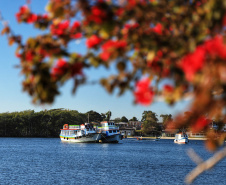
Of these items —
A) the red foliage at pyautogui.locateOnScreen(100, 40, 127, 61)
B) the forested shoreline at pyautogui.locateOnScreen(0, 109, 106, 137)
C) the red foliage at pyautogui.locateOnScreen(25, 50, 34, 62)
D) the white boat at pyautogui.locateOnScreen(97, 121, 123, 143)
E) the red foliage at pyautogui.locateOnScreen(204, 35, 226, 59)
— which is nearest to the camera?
the red foliage at pyautogui.locateOnScreen(204, 35, 226, 59)

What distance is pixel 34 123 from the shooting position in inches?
6890

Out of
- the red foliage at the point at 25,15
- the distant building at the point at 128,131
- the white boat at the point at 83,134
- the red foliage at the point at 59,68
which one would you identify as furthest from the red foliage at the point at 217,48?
the distant building at the point at 128,131

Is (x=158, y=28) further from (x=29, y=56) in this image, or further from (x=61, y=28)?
(x=29, y=56)

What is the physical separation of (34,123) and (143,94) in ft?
580

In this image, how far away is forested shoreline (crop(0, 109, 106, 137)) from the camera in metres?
174

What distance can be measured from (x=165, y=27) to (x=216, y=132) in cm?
206

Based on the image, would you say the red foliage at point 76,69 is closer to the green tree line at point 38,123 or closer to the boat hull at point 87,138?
the boat hull at point 87,138

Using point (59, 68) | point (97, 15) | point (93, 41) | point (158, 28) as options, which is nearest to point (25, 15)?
point (59, 68)

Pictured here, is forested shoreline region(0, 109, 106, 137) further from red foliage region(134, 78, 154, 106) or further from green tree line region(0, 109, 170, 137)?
red foliage region(134, 78, 154, 106)

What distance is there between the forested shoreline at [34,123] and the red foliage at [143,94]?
172 m

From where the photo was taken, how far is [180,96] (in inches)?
121

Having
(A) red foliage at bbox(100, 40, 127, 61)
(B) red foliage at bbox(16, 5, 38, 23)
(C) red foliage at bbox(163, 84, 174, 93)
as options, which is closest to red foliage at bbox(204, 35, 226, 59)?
(C) red foliage at bbox(163, 84, 174, 93)

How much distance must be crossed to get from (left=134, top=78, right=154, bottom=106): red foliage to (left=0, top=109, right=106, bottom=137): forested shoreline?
172 m

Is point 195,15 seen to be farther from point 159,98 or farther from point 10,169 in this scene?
point 10,169
